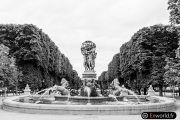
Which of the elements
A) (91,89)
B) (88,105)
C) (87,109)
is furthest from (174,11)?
(87,109)

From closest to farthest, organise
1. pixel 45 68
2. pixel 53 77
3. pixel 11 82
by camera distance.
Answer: pixel 11 82, pixel 45 68, pixel 53 77

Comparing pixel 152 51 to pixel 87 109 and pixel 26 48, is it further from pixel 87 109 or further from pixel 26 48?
pixel 87 109

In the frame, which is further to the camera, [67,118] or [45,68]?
[45,68]

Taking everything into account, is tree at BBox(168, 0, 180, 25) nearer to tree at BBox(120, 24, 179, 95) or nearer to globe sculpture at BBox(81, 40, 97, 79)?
globe sculpture at BBox(81, 40, 97, 79)

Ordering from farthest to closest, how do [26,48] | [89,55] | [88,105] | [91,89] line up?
1. [26,48]
2. [89,55]
3. [91,89]
4. [88,105]

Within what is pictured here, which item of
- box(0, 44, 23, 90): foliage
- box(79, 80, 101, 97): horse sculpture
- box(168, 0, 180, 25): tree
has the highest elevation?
box(168, 0, 180, 25): tree

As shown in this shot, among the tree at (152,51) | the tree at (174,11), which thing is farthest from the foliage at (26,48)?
the tree at (174,11)

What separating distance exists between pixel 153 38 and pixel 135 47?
159 inches

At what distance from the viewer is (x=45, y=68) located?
47.6m

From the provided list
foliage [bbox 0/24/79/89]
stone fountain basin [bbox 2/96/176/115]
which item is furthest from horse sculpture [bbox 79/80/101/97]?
foliage [bbox 0/24/79/89]

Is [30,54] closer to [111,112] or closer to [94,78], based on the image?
[94,78]

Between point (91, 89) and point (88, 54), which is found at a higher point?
point (88, 54)

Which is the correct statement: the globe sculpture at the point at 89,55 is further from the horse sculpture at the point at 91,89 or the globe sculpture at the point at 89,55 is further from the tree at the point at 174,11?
the tree at the point at 174,11

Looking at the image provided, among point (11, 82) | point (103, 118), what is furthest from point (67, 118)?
point (11, 82)
